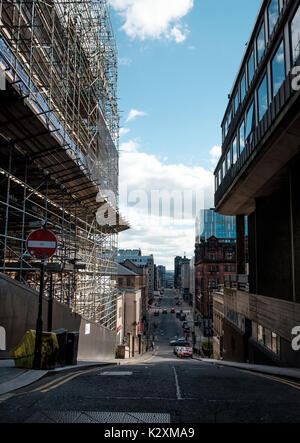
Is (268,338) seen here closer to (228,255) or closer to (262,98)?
(262,98)

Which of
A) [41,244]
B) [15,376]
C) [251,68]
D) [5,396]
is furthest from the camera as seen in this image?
[251,68]

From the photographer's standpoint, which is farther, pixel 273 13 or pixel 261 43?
pixel 261 43

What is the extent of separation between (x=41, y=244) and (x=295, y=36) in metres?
11.1

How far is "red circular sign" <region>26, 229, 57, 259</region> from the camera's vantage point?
31.6ft

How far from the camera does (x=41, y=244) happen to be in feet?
32.0

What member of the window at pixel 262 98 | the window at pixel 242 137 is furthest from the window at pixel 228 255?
the window at pixel 262 98

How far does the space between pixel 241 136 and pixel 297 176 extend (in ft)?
22.7

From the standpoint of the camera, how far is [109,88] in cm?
3675

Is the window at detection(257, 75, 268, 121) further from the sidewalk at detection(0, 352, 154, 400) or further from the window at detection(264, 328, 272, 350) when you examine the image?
the sidewalk at detection(0, 352, 154, 400)

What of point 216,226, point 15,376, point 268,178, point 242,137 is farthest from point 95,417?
point 216,226

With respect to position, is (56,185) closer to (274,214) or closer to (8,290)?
(8,290)

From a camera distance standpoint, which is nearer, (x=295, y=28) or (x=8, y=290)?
(x=8, y=290)

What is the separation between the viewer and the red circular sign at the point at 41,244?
379 inches
